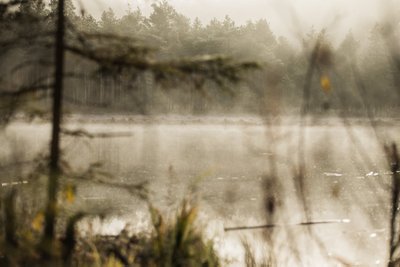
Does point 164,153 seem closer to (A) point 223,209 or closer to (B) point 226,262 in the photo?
(A) point 223,209

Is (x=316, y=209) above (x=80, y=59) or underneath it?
underneath

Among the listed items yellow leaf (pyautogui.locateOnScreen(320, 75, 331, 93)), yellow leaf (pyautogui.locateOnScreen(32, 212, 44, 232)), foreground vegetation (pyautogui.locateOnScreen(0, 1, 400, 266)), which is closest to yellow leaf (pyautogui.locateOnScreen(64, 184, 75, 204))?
foreground vegetation (pyautogui.locateOnScreen(0, 1, 400, 266))

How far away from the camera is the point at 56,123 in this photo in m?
3.95

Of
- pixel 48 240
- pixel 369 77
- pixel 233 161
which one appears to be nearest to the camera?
pixel 48 240

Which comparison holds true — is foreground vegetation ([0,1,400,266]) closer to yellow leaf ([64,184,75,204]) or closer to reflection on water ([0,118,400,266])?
yellow leaf ([64,184,75,204])

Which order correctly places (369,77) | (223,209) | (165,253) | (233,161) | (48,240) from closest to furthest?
(48,240)
(165,253)
(223,209)
(233,161)
(369,77)

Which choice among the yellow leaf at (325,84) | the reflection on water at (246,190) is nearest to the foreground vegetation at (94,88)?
the yellow leaf at (325,84)

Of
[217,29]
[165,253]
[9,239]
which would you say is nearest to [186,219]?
[165,253]

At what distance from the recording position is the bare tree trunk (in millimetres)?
3840

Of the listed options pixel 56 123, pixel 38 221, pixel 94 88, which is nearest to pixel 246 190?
pixel 38 221

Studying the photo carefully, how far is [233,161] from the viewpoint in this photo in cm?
1816

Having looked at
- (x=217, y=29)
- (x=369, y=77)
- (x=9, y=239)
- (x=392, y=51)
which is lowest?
(x=9, y=239)

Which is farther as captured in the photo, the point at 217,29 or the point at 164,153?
the point at 217,29

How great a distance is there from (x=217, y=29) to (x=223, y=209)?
67.0 m
